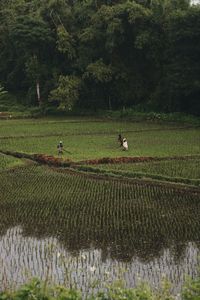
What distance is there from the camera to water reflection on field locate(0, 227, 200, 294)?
968 cm

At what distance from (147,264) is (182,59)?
86.2ft

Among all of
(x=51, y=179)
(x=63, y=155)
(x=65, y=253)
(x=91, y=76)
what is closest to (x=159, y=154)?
(x=63, y=155)

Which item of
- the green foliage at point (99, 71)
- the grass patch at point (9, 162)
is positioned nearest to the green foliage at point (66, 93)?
the green foliage at point (99, 71)

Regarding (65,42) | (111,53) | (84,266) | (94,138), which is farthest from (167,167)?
(65,42)

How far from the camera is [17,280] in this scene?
9883mm

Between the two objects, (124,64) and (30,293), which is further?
(124,64)

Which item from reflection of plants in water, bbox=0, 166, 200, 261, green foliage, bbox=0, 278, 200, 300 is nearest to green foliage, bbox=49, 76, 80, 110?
reflection of plants in water, bbox=0, 166, 200, 261

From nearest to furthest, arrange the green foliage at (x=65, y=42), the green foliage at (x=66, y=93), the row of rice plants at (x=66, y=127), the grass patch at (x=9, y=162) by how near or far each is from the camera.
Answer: the grass patch at (x=9, y=162), the row of rice plants at (x=66, y=127), the green foliage at (x=66, y=93), the green foliage at (x=65, y=42)

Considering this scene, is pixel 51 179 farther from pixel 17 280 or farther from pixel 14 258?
pixel 17 280

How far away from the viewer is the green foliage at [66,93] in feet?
128

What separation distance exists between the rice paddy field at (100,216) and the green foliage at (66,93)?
1272 cm

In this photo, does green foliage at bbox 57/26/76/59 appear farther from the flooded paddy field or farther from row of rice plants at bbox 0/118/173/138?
the flooded paddy field

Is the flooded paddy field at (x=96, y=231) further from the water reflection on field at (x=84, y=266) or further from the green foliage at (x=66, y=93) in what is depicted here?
the green foliage at (x=66, y=93)

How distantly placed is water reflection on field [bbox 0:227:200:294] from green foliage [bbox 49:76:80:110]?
27.1 meters
